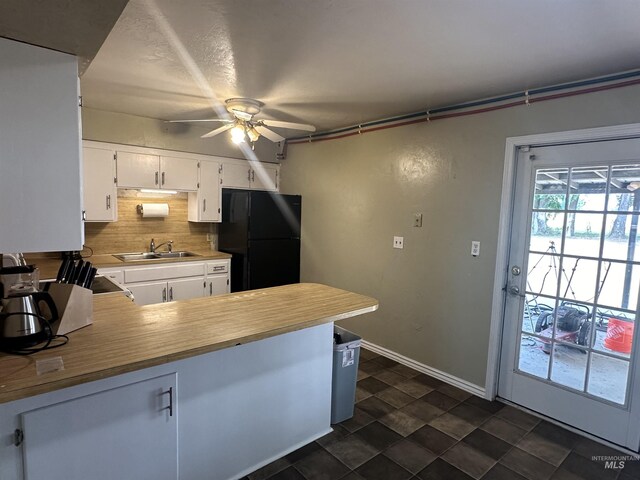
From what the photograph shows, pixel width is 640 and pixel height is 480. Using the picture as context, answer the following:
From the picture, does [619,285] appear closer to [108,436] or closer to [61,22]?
[108,436]

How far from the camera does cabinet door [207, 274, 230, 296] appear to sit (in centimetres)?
416

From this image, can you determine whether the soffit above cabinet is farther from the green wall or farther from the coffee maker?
the green wall

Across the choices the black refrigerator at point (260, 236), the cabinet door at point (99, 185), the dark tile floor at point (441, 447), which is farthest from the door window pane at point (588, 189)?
the cabinet door at point (99, 185)

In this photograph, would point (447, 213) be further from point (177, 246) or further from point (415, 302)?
point (177, 246)

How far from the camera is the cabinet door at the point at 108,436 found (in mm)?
1309

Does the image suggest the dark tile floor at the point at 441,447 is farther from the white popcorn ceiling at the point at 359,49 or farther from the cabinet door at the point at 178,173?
the cabinet door at the point at 178,173

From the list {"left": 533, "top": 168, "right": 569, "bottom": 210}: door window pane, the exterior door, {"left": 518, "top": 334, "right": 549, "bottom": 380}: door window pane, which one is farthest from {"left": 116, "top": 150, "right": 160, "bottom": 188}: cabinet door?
{"left": 518, "top": 334, "right": 549, "bottom": 380}: door window pane

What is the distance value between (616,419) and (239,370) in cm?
247

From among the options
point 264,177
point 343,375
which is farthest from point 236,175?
point 343,375

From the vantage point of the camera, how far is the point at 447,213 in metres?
3.11

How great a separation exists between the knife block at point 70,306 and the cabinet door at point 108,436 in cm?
39

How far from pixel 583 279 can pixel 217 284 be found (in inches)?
138

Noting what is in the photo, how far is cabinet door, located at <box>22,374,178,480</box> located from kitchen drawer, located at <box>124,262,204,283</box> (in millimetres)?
2331

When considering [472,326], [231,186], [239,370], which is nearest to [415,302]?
[472,326]
